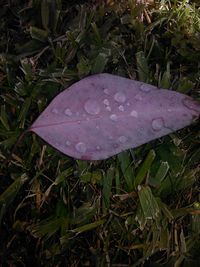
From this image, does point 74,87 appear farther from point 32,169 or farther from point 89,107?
point 32,169

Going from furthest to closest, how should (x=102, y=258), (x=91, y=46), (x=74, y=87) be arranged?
(x=91, y=46) < (x=74, y=87) < (x=102, y=258)

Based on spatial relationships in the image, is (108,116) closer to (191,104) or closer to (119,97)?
(119,97)

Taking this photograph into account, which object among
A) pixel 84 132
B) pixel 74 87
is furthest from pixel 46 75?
pixel 84 132

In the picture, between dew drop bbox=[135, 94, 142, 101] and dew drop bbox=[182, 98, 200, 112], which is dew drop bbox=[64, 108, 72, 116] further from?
dew drop bbox=[182, 98, 200, 112]

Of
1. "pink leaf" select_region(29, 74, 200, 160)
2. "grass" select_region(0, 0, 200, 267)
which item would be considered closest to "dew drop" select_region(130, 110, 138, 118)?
"pink leaf" select_region(29, 74, 200, 160)

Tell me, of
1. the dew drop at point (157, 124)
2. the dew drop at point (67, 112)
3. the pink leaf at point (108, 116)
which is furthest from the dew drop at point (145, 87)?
the dew drop at point (67, 112)
